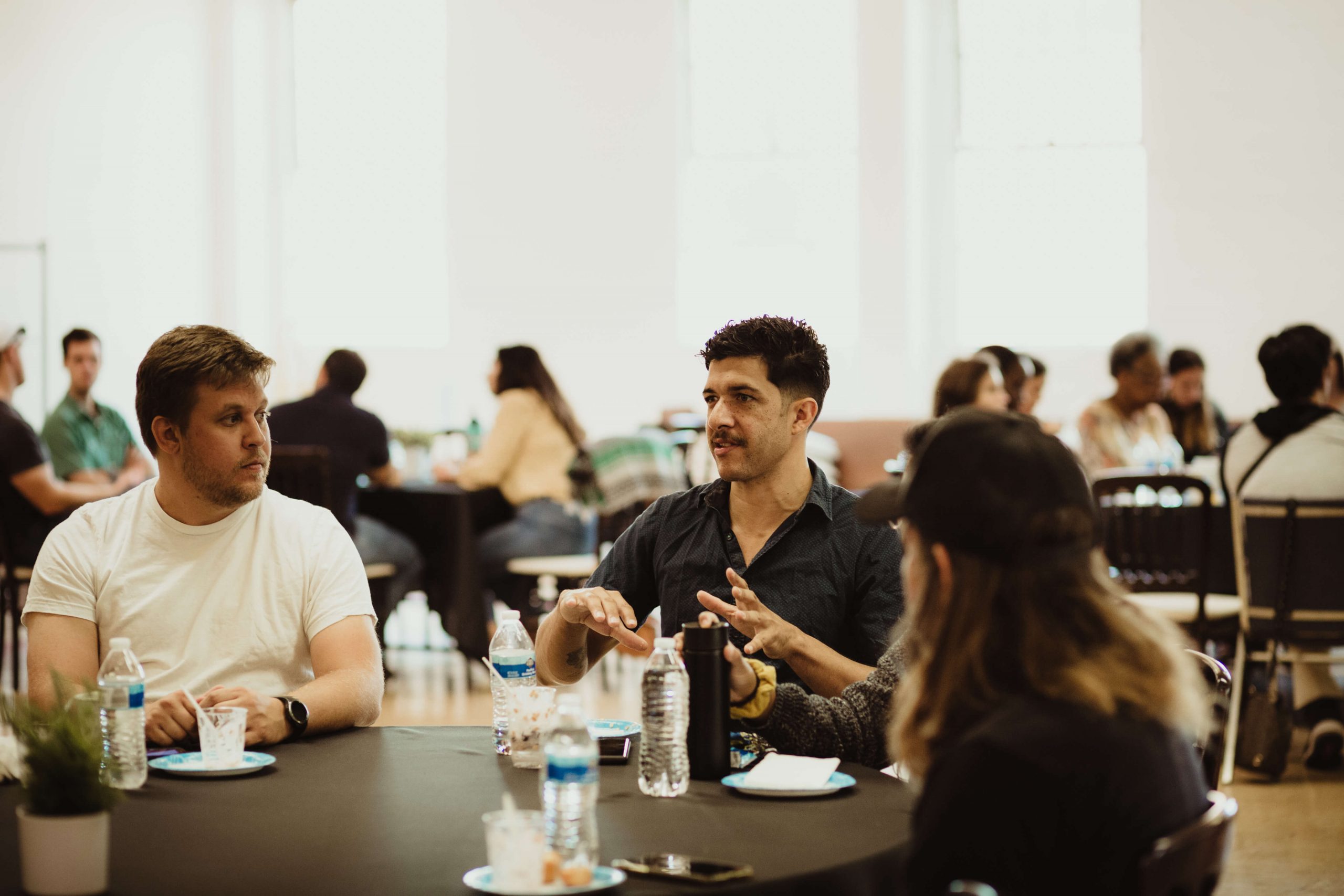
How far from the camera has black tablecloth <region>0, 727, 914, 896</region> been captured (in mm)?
1392

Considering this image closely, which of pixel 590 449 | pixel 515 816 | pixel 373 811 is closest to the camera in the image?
pixel 515 816

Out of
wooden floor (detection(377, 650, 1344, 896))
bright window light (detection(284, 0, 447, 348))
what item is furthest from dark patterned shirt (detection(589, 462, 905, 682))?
bright window light (detection(284, 0, 447, 348))

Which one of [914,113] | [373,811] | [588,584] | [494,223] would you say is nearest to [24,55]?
[494,223]

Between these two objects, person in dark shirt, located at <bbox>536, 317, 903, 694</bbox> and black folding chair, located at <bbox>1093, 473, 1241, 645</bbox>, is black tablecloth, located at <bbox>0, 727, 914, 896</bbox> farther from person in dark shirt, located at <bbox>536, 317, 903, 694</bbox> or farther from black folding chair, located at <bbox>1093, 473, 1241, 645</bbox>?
black folding chair, located at <bbox>1093, 473, 1241, 645</bbox>

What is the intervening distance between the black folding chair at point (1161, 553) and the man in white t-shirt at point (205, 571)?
10.4 feet

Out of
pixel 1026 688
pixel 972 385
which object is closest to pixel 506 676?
pixel 1026 688

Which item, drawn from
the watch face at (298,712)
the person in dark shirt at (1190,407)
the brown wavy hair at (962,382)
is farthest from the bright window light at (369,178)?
the watch face at (298,712)

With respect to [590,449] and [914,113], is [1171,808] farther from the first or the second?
[914,113]

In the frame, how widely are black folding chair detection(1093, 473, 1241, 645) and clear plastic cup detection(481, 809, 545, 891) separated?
3788 mm

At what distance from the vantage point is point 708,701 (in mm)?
1781

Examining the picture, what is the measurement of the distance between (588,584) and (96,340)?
184 inches

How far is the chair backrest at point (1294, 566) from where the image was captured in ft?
14.4

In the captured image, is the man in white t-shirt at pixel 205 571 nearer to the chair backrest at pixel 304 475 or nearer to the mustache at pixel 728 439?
the mustache at pixel 728 439

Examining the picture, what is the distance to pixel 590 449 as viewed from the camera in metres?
5.97
